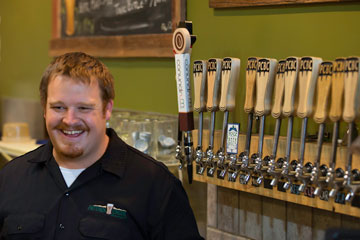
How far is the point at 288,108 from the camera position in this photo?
200cm

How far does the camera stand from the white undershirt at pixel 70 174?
7.29ft

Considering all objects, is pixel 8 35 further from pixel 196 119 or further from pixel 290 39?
pixel 290 39

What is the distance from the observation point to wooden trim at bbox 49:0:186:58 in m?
3.05

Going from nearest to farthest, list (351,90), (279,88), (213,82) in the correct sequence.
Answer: (351,90), (279,88), (213,82)

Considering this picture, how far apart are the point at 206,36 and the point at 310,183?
1.02 metres

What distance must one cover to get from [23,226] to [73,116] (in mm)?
450

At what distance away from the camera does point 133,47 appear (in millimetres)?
3330

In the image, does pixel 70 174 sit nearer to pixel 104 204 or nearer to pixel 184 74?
pixel 104 204

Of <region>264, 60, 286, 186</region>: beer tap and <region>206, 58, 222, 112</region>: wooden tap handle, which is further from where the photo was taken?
<region>206, 58, 222, 112</region>: wooden tap handle

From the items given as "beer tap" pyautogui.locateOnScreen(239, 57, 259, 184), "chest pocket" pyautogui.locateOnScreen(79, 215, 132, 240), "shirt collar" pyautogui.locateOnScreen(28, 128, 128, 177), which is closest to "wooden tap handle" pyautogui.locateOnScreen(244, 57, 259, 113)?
"beer tap" pyautogui.locateOnScreen(239, 57, 259, 184)

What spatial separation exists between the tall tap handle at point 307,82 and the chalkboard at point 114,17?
4.09 ft

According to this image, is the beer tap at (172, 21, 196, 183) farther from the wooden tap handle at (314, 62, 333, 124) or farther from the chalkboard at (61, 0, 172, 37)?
the chalkboard at (61, 0, 172, 37)

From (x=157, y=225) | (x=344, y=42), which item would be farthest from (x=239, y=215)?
(x=344, y=42)

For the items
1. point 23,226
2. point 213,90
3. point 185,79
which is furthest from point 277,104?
point 23,226
